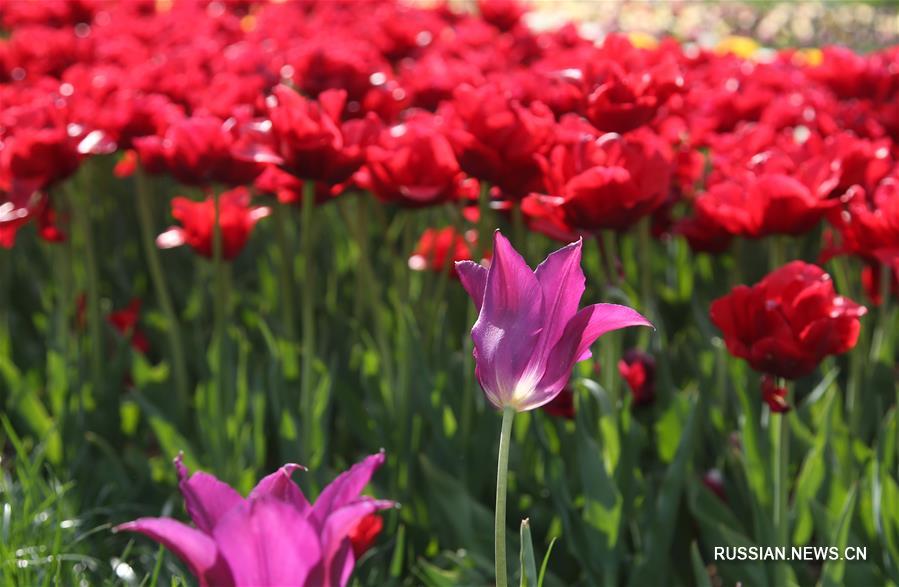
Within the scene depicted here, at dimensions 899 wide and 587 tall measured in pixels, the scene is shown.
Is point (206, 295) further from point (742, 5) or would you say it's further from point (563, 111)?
point (742, 5)

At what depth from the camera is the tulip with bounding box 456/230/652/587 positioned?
1031 millimetres

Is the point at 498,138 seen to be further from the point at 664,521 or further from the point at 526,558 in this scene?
the point at 526,558

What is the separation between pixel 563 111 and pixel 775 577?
1012 millimetres

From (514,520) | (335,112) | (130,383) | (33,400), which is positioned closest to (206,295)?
(130,383)

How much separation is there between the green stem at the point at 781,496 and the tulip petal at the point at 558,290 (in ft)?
2.06

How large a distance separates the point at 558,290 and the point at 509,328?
56 millimetres

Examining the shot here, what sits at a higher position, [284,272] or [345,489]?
[345,489]

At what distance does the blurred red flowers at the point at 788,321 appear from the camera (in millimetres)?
1496

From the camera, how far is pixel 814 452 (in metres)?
1.78

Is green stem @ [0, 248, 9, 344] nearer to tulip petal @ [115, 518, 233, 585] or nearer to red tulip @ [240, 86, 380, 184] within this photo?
red tulip @ [240, 86, 380, 184]

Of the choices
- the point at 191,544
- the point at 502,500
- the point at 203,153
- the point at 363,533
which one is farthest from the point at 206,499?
the point at 203,153

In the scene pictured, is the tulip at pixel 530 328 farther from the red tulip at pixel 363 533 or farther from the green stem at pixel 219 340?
the green stem at pixel 219 340

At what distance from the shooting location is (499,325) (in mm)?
1045

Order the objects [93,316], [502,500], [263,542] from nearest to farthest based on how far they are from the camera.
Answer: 1. [263,542]
2. [502,500]
3. [93,316]
